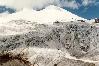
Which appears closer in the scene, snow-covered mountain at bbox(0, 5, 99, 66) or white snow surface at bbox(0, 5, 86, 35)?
snow-covered mountain at bbox(0, 5, 99, 66)

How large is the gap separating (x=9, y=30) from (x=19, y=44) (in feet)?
11.8

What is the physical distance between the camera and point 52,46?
142 ft

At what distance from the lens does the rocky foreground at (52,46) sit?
136 ft

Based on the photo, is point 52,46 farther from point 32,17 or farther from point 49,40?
point 32,17

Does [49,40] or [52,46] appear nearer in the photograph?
[52,46]

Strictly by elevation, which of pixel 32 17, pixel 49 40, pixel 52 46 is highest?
pixel 32 17

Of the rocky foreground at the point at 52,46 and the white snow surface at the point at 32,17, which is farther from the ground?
the white snow surface at the point at 32,17

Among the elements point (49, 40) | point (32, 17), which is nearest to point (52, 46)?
point (49, 40)

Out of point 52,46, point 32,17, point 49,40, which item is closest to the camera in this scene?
point 52,46

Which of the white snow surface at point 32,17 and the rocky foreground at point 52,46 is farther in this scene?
the white snow surface at point 32,17

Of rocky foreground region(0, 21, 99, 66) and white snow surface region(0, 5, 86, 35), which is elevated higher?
white snow surface region(0, 5, 86, 35)

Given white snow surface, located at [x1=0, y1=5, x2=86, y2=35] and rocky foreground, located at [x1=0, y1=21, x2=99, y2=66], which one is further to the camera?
white snow surface, located at [x1=0, y1=5, x2=86, y2=35]

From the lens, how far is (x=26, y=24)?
47125 millimetres

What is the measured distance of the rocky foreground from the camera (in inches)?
1634
